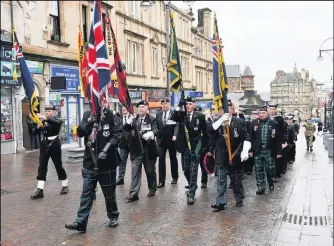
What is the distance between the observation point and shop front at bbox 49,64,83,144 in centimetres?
1971

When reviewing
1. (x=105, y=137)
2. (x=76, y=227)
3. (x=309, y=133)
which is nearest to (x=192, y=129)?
(x=105, y=137)

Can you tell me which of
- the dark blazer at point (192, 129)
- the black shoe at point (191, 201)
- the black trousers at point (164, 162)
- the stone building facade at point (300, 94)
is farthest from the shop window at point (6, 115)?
the stone building facade at point (300, 94)

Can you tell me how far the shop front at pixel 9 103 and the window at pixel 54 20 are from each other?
3237 mm

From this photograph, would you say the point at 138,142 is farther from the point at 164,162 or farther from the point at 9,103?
the point at 9,103

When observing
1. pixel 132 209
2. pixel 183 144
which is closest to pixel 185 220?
pixel 132 209

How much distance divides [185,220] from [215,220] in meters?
0.47

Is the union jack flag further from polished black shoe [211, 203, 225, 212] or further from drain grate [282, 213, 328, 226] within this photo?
drain grate [282, 213, 328, 226]

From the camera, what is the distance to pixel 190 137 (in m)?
7.79

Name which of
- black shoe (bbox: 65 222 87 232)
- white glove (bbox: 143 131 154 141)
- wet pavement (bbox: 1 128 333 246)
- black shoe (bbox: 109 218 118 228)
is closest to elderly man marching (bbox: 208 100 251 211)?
wet pavement (bbox: 1 128 333 246)

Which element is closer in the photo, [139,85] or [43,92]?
[43,92]

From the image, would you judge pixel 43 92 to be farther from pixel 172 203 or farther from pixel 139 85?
pixel 172 203

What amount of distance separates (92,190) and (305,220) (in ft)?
11.6

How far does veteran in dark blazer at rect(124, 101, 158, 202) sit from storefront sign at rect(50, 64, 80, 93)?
39.9 ft

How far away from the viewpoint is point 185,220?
6.59 meters
